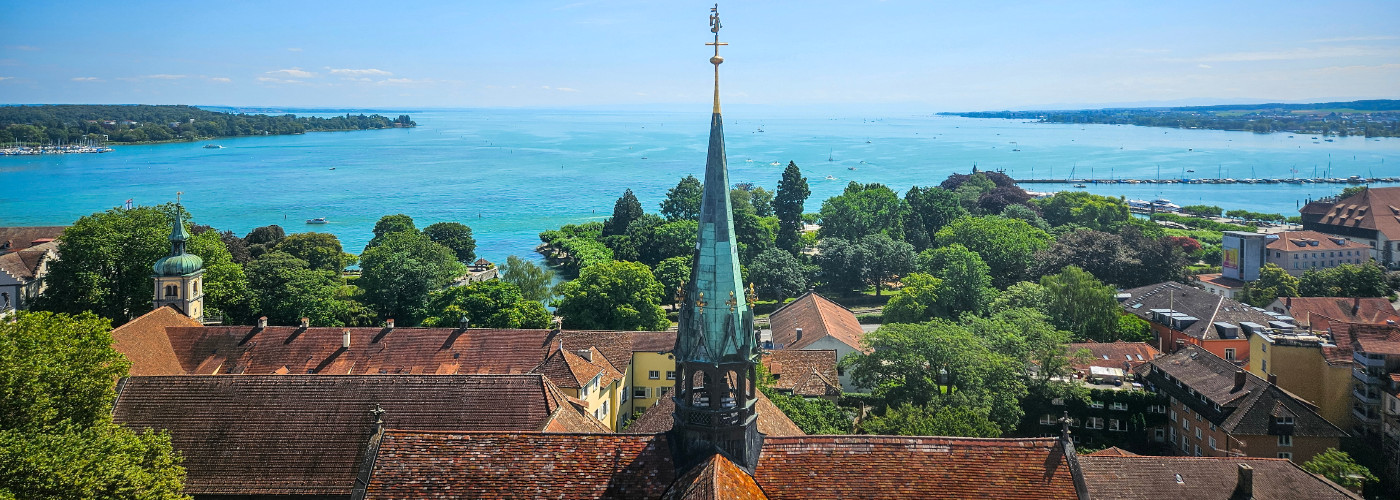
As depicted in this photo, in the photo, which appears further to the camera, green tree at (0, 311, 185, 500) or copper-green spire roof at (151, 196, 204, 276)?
copper-green spire roof at (151, 196, 204, 276)

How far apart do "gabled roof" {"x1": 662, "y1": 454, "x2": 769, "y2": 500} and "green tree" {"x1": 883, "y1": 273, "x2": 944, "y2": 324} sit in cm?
5145

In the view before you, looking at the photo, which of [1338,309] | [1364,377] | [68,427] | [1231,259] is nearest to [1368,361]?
[1364,377]

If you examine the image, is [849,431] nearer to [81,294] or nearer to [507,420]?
[507,420]

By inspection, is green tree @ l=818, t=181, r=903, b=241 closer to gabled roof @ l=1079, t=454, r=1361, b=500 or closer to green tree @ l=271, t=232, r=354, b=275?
green tree @ l=271, t=232, r=354, b=275

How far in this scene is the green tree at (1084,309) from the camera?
64250mm

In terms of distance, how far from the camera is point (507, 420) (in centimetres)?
2705

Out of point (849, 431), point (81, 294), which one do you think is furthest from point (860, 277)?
point (81, 294)

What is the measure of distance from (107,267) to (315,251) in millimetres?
32643

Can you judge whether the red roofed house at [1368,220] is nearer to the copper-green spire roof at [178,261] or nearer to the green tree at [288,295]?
the green tree at [288,295]

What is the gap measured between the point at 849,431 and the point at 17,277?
191ft

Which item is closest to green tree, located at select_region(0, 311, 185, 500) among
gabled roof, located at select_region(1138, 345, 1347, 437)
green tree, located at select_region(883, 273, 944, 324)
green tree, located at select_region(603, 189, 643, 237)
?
gabled roof, located at select_region(1138, 345, 1347, 437)

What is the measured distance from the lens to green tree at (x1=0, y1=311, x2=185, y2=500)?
21.5 meters

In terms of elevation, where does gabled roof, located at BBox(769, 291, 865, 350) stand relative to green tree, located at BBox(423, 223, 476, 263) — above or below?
below

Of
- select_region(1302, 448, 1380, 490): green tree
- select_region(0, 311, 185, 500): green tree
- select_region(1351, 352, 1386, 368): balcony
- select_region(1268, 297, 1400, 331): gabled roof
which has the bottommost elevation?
select_region(1302, 448, 1380, 490): green tree
